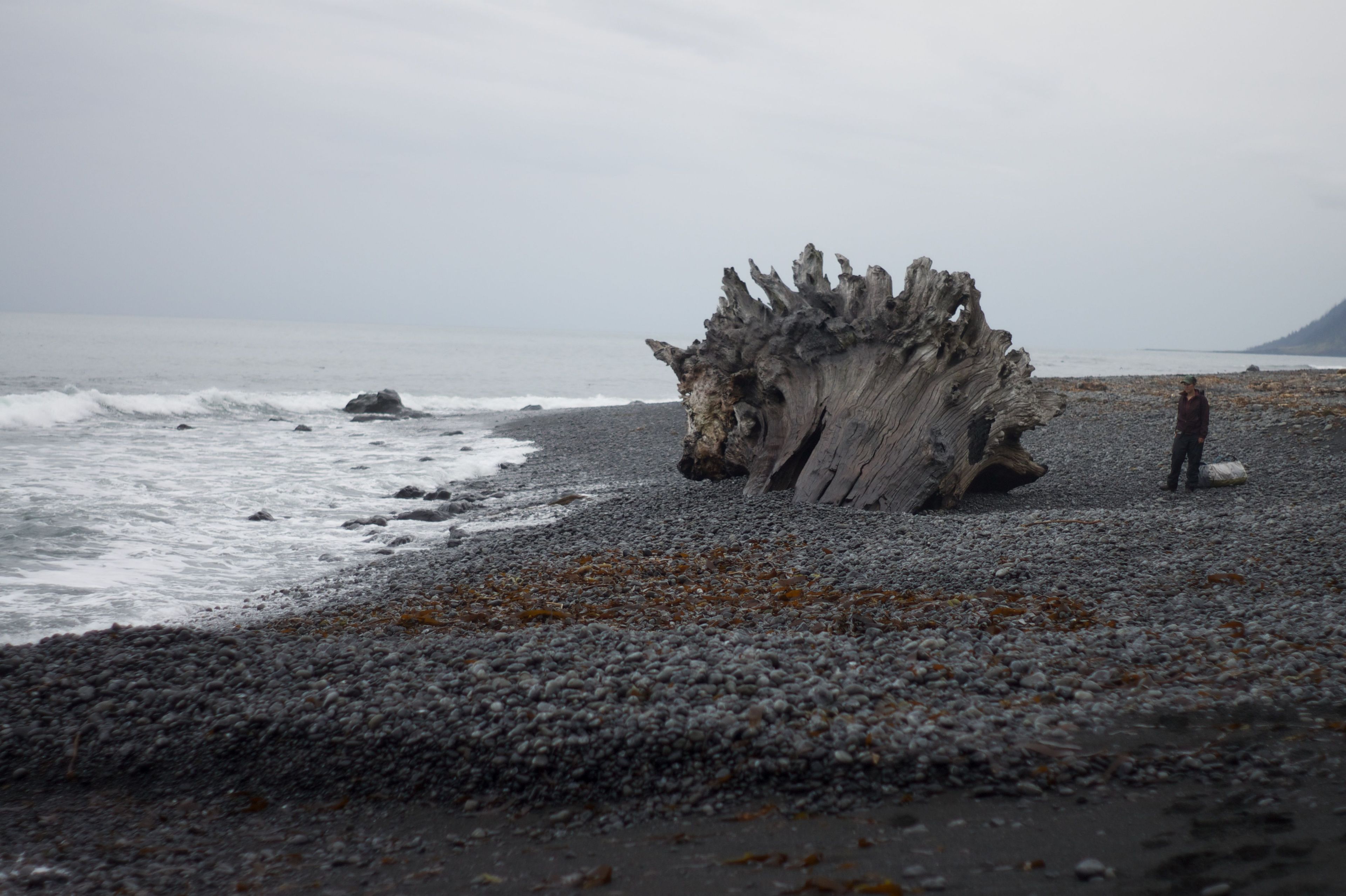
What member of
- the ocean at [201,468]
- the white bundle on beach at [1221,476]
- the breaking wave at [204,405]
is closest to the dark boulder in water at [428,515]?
the ocean at [201,468]

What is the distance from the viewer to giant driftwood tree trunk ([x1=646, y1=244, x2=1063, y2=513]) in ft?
35.5

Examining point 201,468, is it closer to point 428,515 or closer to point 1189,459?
point 428,515

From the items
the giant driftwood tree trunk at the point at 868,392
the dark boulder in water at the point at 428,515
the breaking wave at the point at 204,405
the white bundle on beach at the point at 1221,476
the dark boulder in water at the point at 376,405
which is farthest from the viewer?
the dark boulder in water at the point at 376,405

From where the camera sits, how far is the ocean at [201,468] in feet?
31.3

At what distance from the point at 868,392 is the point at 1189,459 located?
475 cm

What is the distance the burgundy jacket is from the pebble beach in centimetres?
323

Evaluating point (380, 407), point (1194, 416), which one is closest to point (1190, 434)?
point (1194, 416)

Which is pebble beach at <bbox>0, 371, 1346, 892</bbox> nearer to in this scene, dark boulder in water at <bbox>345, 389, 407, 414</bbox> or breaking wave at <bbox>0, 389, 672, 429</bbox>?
breaking wave at <bbox>0, 389, 672, 429</bbox>

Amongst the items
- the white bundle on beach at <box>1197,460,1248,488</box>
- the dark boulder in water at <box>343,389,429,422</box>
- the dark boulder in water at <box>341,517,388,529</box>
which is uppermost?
the dark boulder in water at <box>343,389,429,422</box>

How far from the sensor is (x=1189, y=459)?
38.6 ft

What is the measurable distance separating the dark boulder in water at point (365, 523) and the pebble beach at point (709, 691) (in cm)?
394

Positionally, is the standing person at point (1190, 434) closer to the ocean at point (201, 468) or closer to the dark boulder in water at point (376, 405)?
the ocean at point (201, 468)

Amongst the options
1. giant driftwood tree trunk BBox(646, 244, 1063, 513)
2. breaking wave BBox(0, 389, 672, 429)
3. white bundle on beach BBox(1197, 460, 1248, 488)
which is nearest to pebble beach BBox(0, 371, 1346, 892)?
giant driftwood tree trunk BBox(646, 244, 1063, 513)

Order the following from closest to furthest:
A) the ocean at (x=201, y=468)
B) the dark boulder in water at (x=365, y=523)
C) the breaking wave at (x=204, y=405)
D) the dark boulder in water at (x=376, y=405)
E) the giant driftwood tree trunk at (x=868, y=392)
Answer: the ocean at (x=201, y=468) < the giant driftwood tree trunk at (x=868, y=392) < the dark boulder in water at (x=365, y=523) < the breaking wave at (x=204, y=405) < the dark boulder in water at (x=376, y=405)
